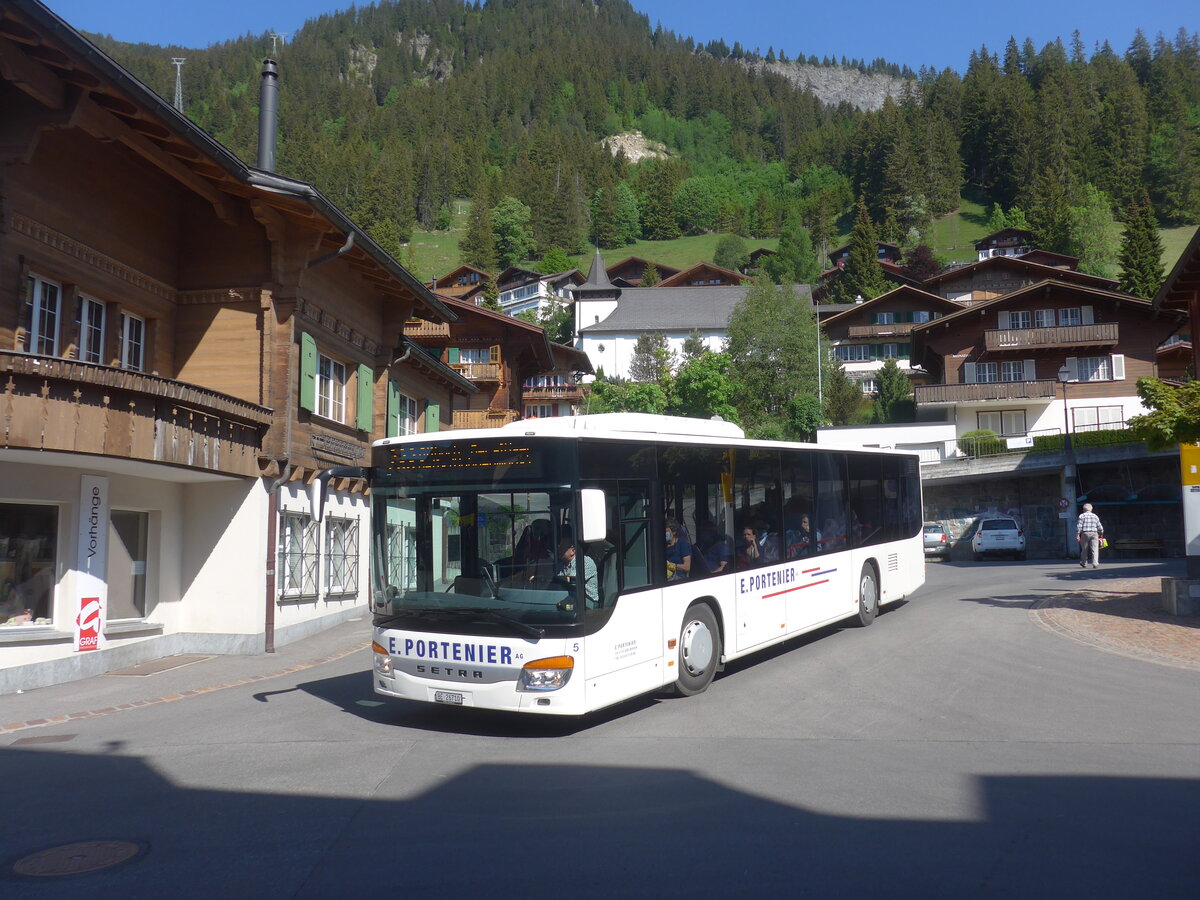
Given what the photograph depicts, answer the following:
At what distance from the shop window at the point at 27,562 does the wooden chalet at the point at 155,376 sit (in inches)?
1.0

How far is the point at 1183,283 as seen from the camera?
22.4m

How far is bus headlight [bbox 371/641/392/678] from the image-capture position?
30.0 ft

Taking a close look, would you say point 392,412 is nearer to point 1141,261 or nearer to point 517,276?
point 1141,261

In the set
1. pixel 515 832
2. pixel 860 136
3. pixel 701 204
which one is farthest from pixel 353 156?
pixel 515 832

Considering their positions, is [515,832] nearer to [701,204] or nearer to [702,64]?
[701,204]

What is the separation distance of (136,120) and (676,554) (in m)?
9.44

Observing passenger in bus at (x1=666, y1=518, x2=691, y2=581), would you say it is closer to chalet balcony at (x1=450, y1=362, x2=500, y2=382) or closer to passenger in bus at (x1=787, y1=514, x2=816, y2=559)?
passenger in bus at (x1=787, y1=514, x2=816, y2=559)

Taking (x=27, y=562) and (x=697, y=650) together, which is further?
(x=27, y=562)

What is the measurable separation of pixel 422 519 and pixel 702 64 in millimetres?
206235

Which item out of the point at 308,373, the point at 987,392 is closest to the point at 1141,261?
the point at 987,392

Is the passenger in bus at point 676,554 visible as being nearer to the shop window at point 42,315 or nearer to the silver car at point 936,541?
the shop window at point 42,315

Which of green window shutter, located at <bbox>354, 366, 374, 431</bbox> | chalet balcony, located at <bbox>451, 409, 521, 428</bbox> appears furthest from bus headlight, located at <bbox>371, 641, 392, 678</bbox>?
chalet balcony, located at <bbox>451, 409, 521, 428</bbox>

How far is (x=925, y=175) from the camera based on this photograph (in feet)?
402

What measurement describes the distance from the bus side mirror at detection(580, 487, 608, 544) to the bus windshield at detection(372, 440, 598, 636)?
107mm
